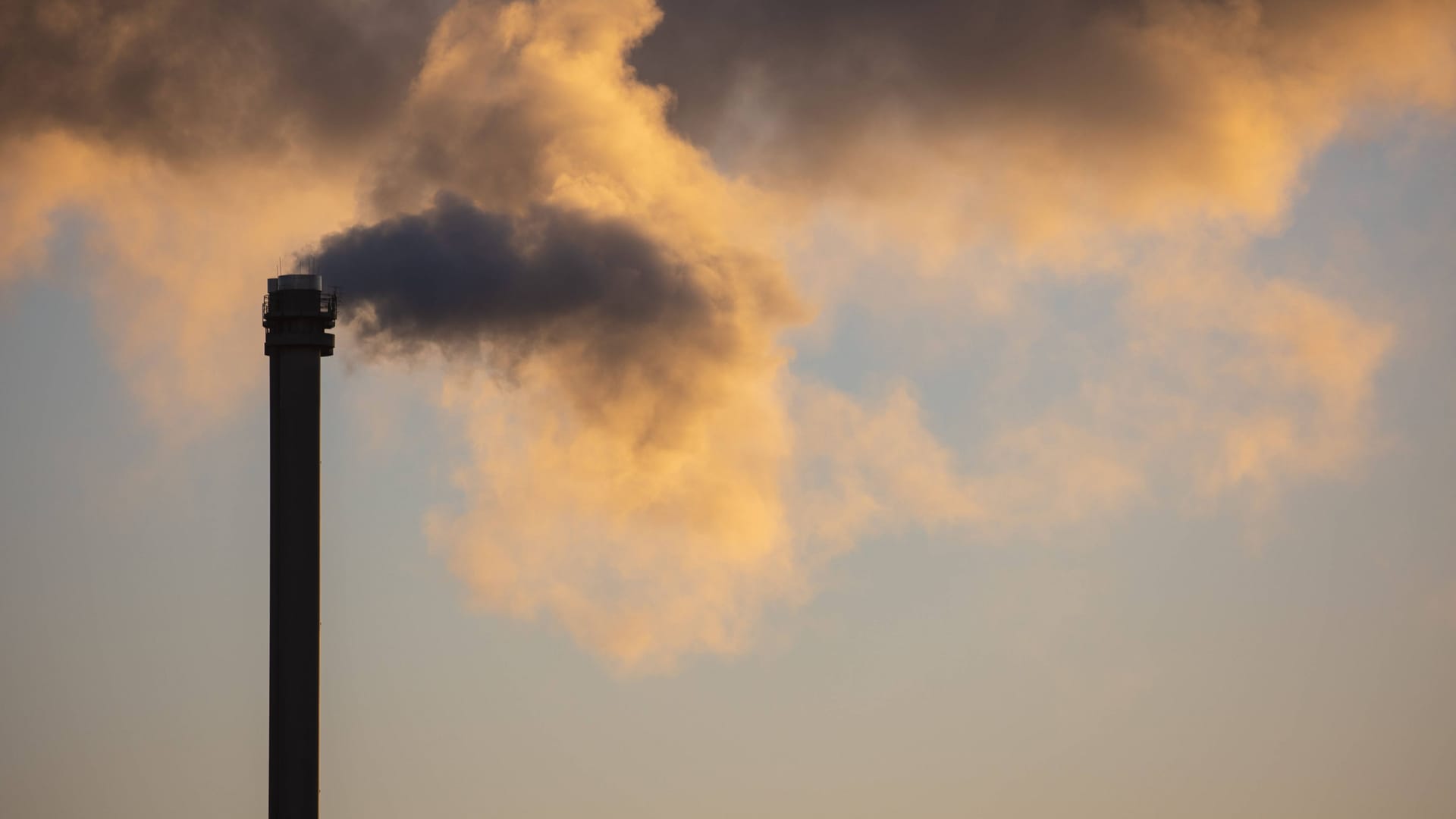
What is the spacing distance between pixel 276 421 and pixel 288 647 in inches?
246

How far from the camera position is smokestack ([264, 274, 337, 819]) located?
5106 cm

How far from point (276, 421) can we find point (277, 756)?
9.15 m

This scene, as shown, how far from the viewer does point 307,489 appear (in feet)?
172

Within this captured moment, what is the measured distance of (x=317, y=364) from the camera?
53000 millimetres

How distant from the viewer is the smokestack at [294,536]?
168ft

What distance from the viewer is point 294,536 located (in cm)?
5216

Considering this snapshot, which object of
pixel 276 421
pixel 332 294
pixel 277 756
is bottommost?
pixel 277 756

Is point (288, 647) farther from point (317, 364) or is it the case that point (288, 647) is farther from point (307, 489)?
point (317, 364)

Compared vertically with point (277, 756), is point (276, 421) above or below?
above

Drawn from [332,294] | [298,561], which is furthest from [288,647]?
[332,294]

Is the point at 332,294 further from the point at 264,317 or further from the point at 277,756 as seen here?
the point at 277,756

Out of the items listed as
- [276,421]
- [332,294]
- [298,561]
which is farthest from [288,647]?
[332,294]

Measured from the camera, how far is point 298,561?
52.0 meters

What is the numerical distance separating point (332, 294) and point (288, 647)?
998 cm
